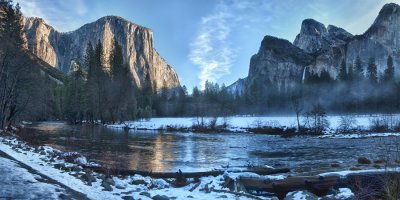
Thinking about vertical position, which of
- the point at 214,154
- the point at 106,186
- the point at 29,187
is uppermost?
the point at 29,187

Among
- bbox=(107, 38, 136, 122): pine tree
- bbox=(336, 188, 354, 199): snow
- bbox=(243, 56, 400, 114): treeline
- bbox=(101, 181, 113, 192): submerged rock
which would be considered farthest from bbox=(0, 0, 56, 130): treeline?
bbox=(243, 56, 400, 114): treeline

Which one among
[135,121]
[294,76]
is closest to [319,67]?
[294,76]

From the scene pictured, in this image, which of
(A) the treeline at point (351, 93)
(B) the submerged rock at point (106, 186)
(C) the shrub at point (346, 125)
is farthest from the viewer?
(A) the treeline at point (351, 93)

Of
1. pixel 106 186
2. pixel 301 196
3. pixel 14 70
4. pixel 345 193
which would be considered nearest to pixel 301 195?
pixel 301 196

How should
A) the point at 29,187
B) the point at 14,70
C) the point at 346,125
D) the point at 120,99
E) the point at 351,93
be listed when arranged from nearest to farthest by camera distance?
the point at 29,187 < the point at 14,70 < the point at 346,125 < the point at 120,99 < the point at 351,93

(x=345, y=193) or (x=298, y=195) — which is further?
(x=298, y=195)

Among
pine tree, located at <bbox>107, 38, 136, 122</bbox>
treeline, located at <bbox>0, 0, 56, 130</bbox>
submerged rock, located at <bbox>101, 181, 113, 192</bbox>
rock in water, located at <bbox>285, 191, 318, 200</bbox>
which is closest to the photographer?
rock in water, located at <bbox>285, 191, 318, 200</bbox>

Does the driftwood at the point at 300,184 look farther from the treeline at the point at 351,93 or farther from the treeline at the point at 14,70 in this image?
the treeline at the point at 351,93

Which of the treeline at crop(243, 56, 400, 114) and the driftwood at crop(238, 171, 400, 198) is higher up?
the treeline at crop(243, 56, 400, 114)

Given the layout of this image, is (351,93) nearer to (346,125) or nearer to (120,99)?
(346,125)

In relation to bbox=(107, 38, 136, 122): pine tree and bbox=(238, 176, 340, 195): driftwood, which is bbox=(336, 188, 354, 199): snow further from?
bbox=(107, 38, 136, 122): pine tree

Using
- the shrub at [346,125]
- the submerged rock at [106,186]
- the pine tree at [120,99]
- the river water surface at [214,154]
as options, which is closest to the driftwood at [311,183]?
the river water surface at [214,154]

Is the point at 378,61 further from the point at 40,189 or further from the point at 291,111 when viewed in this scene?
the point at 40,189

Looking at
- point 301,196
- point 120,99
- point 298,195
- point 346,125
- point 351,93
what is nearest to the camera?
point 301,196
